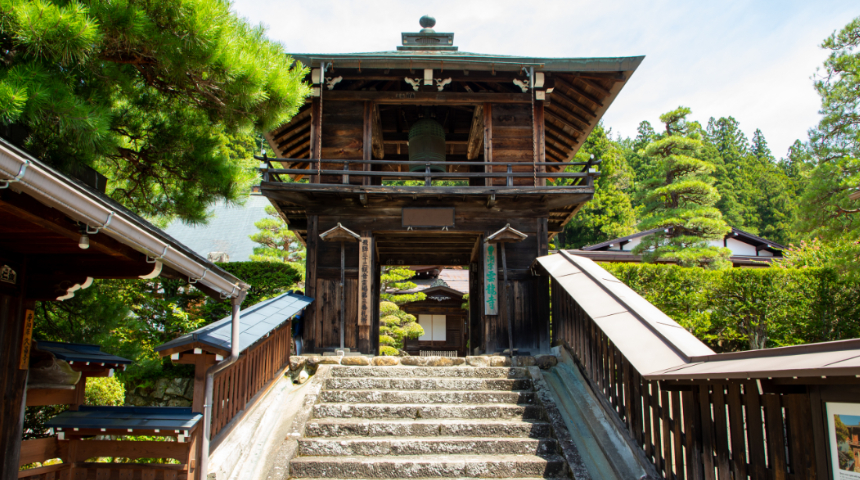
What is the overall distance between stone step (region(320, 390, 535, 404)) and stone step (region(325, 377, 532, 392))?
0.28 meters

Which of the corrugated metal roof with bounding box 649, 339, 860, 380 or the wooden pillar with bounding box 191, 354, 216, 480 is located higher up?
the corrugated metal roof with bounding box 649, 339, 860, 380

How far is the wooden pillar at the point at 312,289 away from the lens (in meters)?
9.41

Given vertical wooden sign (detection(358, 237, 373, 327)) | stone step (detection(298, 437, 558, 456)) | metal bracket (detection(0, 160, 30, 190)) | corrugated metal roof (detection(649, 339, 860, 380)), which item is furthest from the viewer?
vertical wooden sign (detection(358, 237, 373, 327))

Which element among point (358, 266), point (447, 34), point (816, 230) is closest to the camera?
point (358, 266)

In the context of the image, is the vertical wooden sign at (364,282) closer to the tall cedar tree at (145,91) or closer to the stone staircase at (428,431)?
the stone staircase at (428,431)

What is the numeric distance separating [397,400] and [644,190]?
11.8 m

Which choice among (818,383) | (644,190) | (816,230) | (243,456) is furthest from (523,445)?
(644,190)

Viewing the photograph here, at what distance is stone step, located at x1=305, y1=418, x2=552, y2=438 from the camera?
19.2 feet

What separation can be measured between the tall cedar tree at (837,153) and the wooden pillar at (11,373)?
1396cm

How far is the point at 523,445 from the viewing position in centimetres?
559

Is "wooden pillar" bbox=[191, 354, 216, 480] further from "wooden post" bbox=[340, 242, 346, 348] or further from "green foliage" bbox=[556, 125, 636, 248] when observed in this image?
"green foliage" bbox=[556, 125, 636, 248]

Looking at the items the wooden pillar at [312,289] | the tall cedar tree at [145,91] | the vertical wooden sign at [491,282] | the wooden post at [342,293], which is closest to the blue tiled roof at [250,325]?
the wooden pillar at [312,289]

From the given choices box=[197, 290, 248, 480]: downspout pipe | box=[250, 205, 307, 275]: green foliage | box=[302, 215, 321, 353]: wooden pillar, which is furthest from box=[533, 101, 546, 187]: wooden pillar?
box=[250, 205, 307, 275]: green foliage

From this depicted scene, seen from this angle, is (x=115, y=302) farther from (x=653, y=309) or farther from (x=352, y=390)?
(x=653, y=309)
